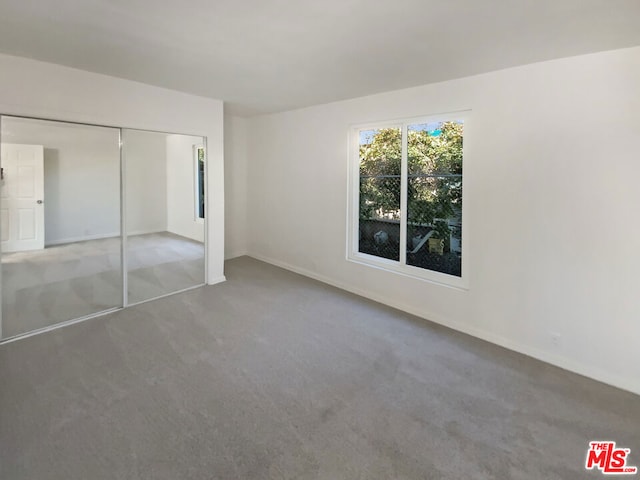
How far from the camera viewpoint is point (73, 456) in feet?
5.75

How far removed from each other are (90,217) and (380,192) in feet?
11.1

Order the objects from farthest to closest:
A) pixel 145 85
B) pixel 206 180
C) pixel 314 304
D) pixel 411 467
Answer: pixel 206 180, pixel 314 304, pixel 145 85, pixel 411 467

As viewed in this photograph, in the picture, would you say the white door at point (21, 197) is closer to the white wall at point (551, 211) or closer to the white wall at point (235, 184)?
the white wall at point (235, 184)

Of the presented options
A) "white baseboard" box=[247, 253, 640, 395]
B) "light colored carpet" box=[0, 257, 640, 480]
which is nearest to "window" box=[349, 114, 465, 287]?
"white baseboard" box=[247, 253, 640, 395]

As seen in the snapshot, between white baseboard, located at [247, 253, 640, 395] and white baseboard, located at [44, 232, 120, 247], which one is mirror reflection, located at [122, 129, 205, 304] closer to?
white baseboard, located at [44, 232, 120, 247]

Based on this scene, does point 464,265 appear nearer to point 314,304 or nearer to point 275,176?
point 314,304

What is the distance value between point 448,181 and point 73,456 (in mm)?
3637

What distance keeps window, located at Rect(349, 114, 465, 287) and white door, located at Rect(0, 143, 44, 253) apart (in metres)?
3.44

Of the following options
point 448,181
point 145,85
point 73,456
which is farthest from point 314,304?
point 145,85

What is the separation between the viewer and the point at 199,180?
14.2 ft

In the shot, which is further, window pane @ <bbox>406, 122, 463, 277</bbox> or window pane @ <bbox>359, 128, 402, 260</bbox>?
window pane @ <bbox>359, 128, 402, 260</bbox>

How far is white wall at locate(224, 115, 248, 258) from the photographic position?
18.9 ft

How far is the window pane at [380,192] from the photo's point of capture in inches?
155

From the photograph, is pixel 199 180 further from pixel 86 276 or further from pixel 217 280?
pixel 86 276
